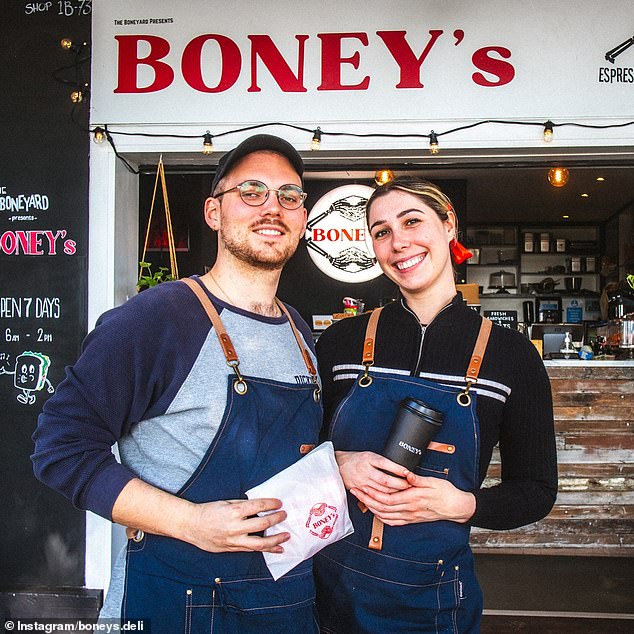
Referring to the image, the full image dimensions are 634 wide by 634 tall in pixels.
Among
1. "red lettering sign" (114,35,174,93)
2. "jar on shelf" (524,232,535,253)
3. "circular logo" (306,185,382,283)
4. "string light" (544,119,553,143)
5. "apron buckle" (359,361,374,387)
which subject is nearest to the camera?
"apron buckle" (359,361,374,387)

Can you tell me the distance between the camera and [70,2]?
3168mm

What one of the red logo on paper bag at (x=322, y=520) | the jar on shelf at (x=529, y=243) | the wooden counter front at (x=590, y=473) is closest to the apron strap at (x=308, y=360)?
the red logo on paper bag at (x=322, y=520)

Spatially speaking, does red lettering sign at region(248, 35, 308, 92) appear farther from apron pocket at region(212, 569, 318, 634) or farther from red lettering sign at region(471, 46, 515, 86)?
apron pocket at region(212, 569, 318, 634)

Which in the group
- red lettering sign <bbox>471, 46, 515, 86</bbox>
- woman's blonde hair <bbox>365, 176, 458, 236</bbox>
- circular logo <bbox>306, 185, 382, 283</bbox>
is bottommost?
woman's blonde hair <bbox>365, 176, 458, 236</bbox>

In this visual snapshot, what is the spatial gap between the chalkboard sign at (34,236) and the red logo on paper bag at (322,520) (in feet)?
7.10

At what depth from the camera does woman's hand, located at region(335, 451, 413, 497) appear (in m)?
1.44

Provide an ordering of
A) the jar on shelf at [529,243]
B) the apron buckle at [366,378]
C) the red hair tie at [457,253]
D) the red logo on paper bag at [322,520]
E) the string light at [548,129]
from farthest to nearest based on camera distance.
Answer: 1. the jar on shelf at [529,243]
2. the string light at [548,129]
3. the red hair tie at [457,253]
4. the apron buckle at [366,378]
5. the red logo on paper bag at [322,520]

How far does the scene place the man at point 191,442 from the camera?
127cm

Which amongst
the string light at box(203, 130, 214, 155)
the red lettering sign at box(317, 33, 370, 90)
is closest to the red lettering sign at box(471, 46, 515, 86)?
the red lettering sign at box(317, 33, 370, 90)

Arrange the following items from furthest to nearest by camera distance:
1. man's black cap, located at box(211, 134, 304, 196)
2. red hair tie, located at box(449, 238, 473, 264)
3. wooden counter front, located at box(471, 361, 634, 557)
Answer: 1. wooden counter front, located at box(471, 361, 634, 557)
2. red hair tie, located at box(449, 238, 473, 264)
3. man's black cap, located at box(211, 134, 304, 196)

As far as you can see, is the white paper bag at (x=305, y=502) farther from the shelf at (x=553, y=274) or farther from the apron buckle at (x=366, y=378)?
the shelf at (x=553, y=274)

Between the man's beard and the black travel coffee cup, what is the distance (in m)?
0.44

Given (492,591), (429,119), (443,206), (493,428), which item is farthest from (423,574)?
(492,591)

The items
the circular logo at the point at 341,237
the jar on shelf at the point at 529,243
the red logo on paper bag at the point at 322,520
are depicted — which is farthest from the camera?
the jar on shelf at the point at 529,243
